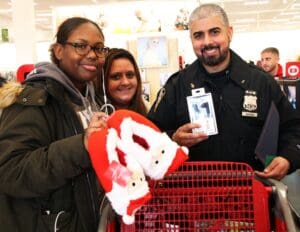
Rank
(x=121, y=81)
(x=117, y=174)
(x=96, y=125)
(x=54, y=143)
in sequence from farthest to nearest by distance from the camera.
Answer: (x=121, y=81) → (x=54, y=143) → (x=96, y=125) → (x=117, y=174)

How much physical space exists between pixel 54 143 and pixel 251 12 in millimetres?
16429

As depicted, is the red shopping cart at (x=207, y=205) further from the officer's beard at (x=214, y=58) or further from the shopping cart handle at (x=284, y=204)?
the officer's beard at (x=214, y=58)

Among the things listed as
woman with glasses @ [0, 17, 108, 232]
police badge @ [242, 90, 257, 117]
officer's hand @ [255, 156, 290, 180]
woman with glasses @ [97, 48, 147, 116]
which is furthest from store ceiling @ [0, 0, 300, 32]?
officer's hand @ [255, 156, 290, 180]

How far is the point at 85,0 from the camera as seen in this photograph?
11852 mm

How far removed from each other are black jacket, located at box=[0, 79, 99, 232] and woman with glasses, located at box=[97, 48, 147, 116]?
96 centimetres

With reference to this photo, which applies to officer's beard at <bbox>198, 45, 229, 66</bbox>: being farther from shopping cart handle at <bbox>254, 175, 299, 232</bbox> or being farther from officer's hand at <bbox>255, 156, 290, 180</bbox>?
shopping cart handle at <bbox>254, 175, 299, 232</bbox>

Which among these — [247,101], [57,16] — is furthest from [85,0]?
[247,101]

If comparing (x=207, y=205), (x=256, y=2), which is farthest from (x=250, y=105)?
(x=256, y=2)

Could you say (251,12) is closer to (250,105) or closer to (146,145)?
(250,105)

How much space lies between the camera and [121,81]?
8.64 ft

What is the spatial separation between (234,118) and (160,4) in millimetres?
6237

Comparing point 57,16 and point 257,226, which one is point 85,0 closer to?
point 57,16

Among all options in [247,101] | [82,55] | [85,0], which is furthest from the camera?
[85,0]

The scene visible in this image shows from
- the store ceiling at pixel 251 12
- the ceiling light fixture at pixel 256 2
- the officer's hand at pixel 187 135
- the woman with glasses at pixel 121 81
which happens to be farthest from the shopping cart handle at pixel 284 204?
the ceiling light fixture at pixel 256 2
